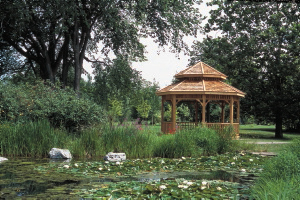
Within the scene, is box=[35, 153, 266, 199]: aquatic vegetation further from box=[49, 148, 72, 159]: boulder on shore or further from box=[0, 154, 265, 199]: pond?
box=[49, 148, 72, 159]: boulder on shore

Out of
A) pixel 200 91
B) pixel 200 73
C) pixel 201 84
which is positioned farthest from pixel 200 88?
pixel 200 73

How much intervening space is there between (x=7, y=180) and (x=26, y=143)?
4.45 meters

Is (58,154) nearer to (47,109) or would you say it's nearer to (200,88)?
(47,109)

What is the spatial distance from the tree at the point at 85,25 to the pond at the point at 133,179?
32.1ft

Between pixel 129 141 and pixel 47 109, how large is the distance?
4.06 metres

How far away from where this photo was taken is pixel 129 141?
11195 millimetres

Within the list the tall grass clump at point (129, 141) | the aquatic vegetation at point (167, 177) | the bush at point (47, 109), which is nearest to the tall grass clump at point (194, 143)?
the tall grass clump at point (129, 141)

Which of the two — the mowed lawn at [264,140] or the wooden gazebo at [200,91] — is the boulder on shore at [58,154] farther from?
the wooden gazebo at [200,91]

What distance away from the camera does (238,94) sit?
733 inches

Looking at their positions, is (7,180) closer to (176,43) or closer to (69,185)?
(69,185)

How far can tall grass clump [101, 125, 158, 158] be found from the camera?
11.0 m

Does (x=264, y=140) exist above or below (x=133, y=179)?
above

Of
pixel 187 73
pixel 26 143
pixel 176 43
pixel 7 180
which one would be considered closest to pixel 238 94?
pixel 187 73

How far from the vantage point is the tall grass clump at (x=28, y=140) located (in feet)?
36.0
